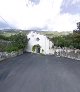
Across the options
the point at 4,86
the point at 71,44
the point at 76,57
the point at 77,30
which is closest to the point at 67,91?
the point at 4,86

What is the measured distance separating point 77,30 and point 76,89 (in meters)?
42.1

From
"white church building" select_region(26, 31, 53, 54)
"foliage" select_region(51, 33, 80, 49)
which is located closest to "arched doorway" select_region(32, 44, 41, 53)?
"white church building" select_region(26, 31, 53, 54)

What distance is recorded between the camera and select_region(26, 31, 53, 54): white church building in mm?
73500

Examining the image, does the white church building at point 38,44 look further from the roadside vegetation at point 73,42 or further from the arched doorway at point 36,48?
the roadside vegetation at point 73,42

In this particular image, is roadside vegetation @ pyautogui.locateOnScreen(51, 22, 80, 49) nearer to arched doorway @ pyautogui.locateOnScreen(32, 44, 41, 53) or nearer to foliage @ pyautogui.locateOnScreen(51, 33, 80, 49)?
foliage @ pyautogui.locateOnScreen(51, 33, 80, 49)

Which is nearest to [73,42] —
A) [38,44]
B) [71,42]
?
[71,42]

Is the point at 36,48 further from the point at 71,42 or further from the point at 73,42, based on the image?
the point at 73,42

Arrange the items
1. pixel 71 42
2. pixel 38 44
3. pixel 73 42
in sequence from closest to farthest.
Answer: pixel 73 42, pixel 71 42, pixel 38 44

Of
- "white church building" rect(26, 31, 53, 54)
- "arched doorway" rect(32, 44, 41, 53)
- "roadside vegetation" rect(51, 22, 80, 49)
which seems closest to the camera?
"roadside vegetation" rect(51, 22, 80, 49)

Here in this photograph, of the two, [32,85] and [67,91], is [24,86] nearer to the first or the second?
[32,85]

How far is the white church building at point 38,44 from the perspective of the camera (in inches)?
2894

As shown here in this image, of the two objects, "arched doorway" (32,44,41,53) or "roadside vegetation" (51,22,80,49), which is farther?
"arched doorway" (32,44,41,53)

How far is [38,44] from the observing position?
7494 cm

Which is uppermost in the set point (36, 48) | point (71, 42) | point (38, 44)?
point (71, 42)
